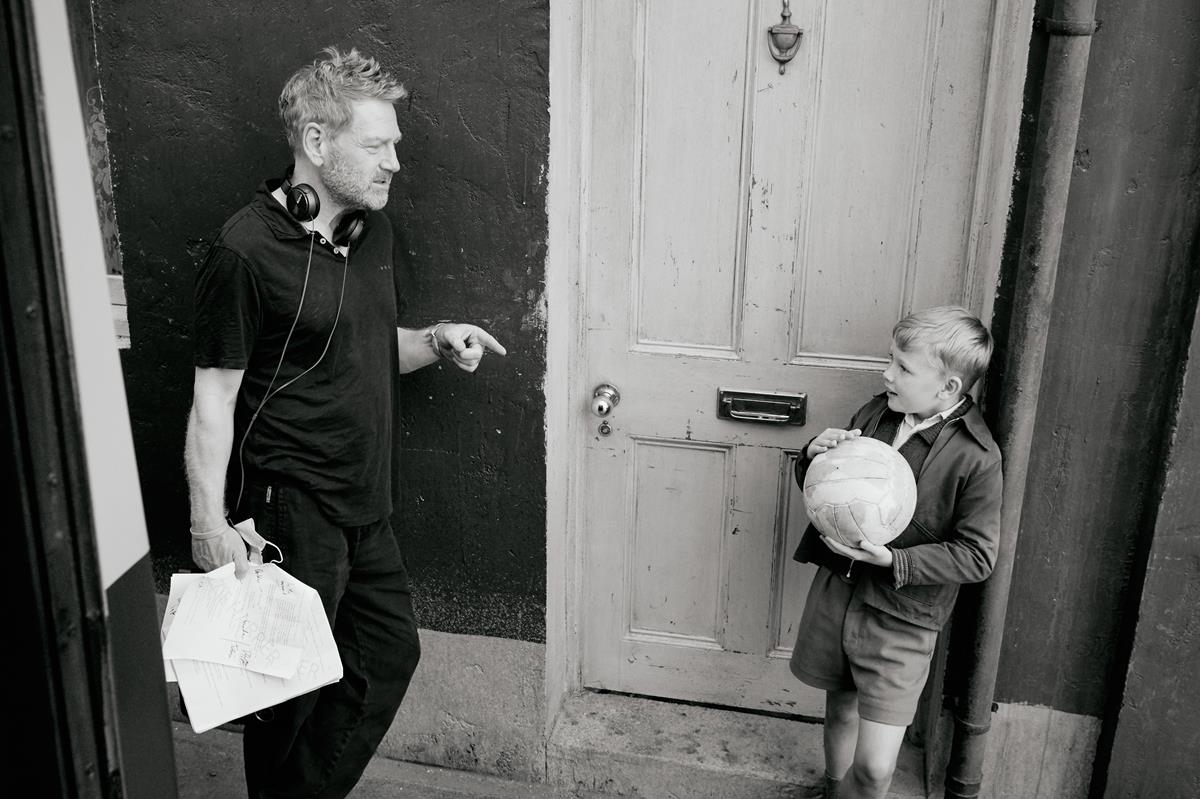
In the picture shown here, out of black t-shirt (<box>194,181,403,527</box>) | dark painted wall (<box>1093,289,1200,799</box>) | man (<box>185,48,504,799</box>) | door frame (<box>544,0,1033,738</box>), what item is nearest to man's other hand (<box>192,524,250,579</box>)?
man (<box>185,48,504,799</box>)

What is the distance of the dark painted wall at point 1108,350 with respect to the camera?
2.81 m

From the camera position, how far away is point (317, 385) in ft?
9.64

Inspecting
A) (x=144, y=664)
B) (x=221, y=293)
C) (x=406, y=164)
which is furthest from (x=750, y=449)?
(x=144, y=664)

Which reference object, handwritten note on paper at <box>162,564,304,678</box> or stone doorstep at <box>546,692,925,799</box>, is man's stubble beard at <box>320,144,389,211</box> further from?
stone doorstep at <box>546,692,925,799</box>

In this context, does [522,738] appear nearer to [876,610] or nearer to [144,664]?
[876,610]

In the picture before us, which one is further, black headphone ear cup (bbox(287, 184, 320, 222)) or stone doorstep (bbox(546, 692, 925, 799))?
stone doorstep (bbox(546, 692, 925, 799))

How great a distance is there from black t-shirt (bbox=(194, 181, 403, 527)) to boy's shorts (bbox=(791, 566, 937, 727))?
4.42 feet

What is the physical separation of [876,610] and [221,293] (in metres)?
1.99

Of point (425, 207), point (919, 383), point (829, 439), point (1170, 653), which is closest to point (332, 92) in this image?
point (425, 207)

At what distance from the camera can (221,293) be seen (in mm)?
2742

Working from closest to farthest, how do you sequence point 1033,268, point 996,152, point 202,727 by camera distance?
point 202,727, point 1033,268, point 996,152

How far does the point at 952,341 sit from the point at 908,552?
1.89 ft

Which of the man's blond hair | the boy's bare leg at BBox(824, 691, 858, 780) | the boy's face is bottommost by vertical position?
the boy's bare leg at BBox(824, 691, 858, 780)

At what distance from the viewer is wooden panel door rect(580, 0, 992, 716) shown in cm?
322
